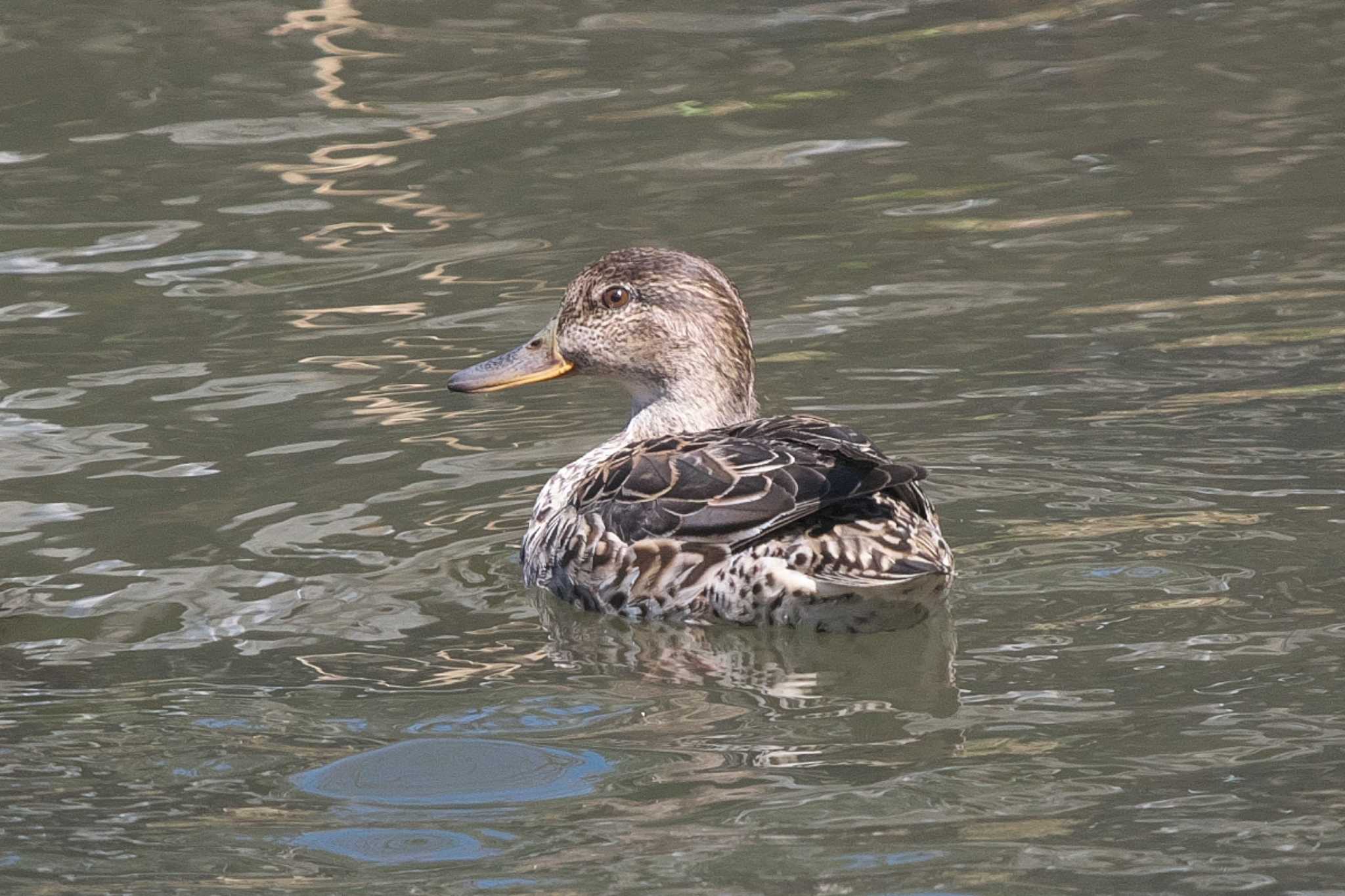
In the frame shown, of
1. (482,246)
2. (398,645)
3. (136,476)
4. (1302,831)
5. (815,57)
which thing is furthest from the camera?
(815,57)

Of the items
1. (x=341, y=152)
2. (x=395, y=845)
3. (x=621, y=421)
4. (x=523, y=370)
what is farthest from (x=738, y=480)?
(x=341, y=152)

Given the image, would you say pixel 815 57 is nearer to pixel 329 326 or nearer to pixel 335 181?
pixel 335 181

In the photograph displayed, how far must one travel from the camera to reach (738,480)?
692cm

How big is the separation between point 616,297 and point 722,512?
66.3 inches

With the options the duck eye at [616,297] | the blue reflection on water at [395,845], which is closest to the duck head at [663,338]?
the duck eye at [616,297]

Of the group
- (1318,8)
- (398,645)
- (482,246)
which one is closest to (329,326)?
(482,246)

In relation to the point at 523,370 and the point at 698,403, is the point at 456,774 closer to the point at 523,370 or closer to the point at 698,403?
the point at 698,403

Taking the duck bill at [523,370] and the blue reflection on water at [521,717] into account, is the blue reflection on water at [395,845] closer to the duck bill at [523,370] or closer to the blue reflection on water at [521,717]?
the blue reflection on water at [521,717]

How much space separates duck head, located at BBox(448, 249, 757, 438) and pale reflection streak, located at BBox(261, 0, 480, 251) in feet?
11.2

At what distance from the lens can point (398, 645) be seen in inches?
277

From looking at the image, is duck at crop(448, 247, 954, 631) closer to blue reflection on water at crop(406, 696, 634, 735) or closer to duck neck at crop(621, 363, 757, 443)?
duck neck at crop(621, 363, 757, 443)

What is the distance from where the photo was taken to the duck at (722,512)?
22.2ft

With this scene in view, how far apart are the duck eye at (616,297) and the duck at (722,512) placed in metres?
0.01

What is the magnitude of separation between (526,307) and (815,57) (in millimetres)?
4843
